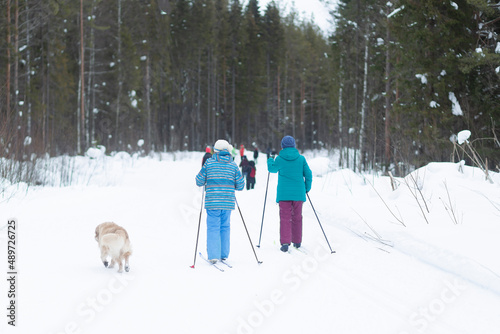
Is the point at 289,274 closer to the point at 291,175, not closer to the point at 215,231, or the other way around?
the point at 215,231

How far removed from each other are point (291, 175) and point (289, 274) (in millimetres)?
1815

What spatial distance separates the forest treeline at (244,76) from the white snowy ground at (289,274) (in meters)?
2.39

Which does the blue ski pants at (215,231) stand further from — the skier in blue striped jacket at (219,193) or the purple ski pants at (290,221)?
the purple ski pants at (290,221)

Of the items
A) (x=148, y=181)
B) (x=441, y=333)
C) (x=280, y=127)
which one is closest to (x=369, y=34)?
(x=148, y=181)

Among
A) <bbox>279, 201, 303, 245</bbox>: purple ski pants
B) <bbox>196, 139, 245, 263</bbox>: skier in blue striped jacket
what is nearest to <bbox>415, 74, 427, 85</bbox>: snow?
<bbox>279, 201, 303, 245</bbox>: purple ski pants

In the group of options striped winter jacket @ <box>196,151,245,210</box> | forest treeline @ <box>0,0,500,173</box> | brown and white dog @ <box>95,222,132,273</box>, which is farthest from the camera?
forest treeline @ <box>0,0,500,173</box>

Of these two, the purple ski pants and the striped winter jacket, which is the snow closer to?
the purple ski pants

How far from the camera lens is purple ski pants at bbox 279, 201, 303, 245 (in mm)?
6480

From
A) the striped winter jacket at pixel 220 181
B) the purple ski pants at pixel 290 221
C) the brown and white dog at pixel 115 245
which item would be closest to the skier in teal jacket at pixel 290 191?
the purple ski pants at pixel 290 221

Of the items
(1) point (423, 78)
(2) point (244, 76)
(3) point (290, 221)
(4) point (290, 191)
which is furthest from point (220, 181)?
(2) point (244, 76)

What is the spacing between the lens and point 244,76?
147 feet

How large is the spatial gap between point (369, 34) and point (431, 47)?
10331 mm

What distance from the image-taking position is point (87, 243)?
6.73 metres

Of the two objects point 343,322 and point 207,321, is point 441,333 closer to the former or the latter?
point 343,322
